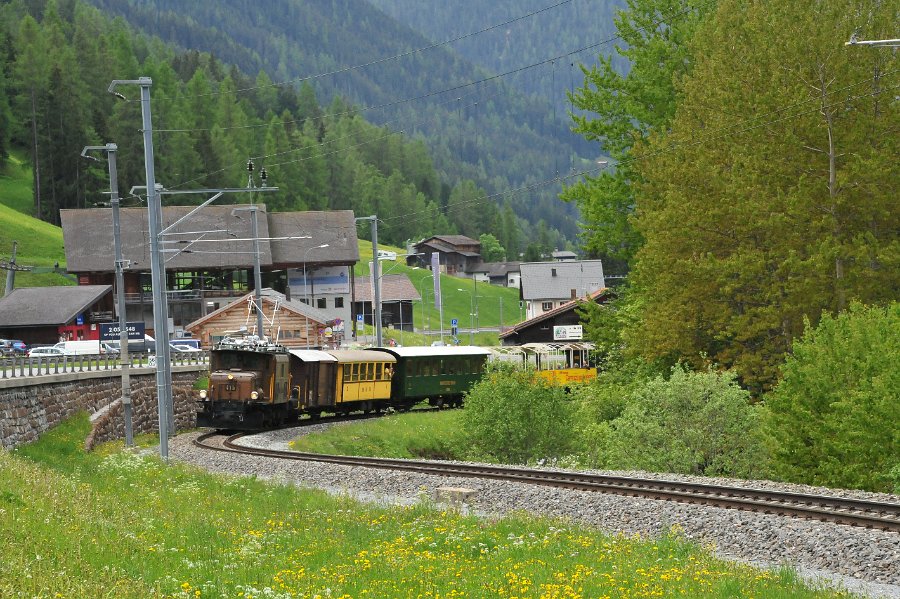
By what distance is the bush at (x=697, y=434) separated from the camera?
31.1 meters

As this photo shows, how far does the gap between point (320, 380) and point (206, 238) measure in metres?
51.2

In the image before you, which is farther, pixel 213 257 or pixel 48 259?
pixel 48 259

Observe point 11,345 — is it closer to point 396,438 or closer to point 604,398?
point 396,438

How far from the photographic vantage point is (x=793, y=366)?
1111 inches

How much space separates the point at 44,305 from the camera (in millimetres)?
79562

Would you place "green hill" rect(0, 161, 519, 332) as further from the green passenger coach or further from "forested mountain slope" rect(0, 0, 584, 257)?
the green passenger coach

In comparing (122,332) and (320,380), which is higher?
(122,332)

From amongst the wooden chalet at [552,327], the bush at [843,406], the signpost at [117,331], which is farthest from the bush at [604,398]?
the wooden chalet at [552,327]

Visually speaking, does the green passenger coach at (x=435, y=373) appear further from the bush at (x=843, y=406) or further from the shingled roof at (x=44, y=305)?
the shingled roof at (x=44, y=305)

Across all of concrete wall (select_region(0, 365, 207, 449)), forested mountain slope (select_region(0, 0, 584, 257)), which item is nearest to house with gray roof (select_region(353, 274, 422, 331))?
forested mountain slope (select_region(0, 0, 584, 257))

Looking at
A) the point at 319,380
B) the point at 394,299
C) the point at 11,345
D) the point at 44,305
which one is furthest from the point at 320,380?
the point at 394,299

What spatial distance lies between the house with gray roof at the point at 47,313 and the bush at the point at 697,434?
5332cm

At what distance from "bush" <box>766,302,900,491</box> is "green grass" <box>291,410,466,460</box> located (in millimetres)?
15671

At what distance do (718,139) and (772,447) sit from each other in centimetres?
1403
